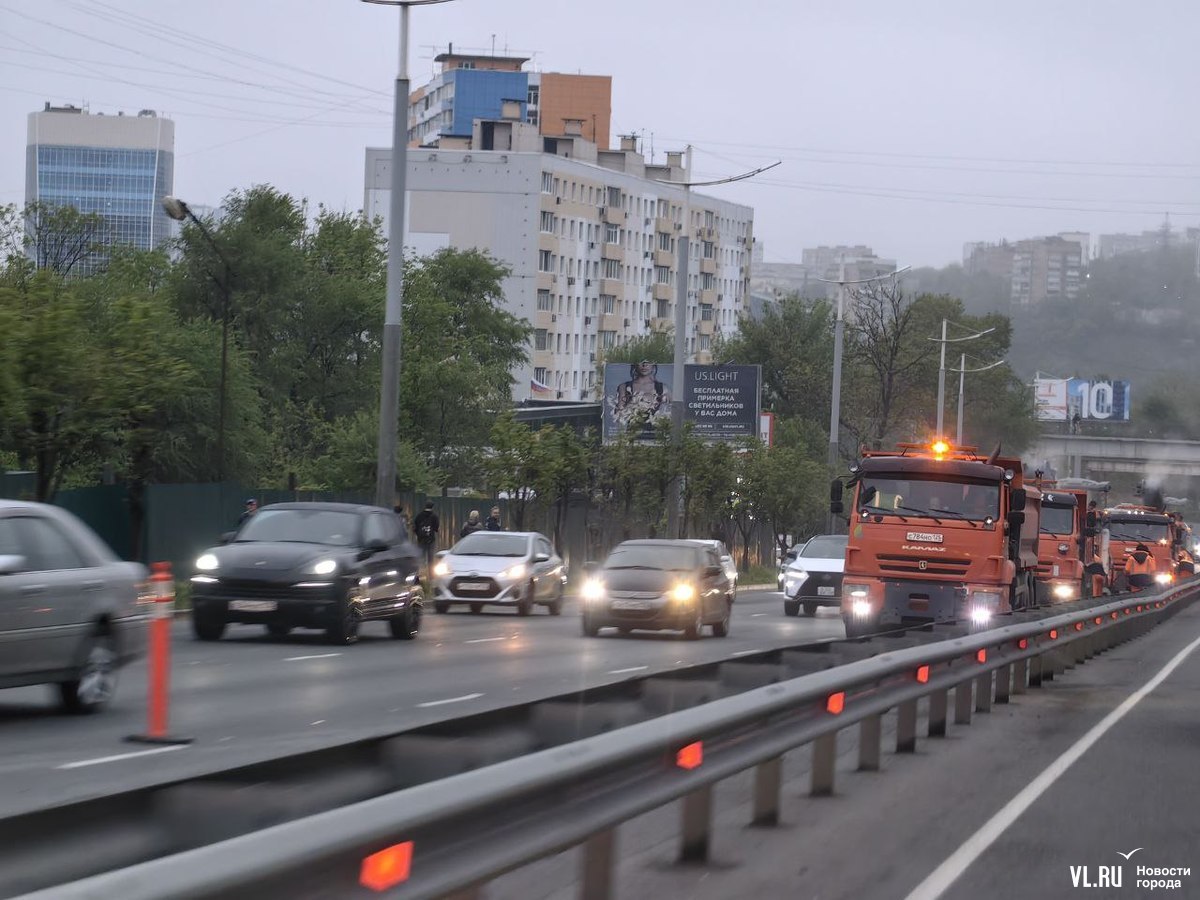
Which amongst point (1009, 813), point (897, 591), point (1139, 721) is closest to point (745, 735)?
point (1009, 813)

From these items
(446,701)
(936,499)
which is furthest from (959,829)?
(936,499)

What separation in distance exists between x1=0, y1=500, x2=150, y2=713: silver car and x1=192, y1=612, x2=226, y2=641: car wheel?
794cm

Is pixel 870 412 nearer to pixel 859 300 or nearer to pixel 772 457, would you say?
pixel 859 300

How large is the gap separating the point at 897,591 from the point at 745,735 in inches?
720

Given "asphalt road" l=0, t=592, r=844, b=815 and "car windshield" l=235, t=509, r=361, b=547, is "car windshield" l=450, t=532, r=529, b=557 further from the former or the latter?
"car windshield" l=235, t=509, r=361, b=547

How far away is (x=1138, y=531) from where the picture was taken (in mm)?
53656

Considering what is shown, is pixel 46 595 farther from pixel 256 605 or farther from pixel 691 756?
pixel 256 605

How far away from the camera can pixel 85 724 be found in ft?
43.6

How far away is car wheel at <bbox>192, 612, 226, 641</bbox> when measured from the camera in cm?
2236

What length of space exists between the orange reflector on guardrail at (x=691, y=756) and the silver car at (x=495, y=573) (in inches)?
986

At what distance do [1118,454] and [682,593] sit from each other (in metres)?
91.7

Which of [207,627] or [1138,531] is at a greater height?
[1138,531]

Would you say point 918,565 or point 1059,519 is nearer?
point 918,565

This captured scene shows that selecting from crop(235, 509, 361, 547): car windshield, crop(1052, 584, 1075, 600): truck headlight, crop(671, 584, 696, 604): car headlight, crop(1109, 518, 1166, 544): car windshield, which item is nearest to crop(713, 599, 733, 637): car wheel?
crop(671, 584, 696, 604): car headlight
